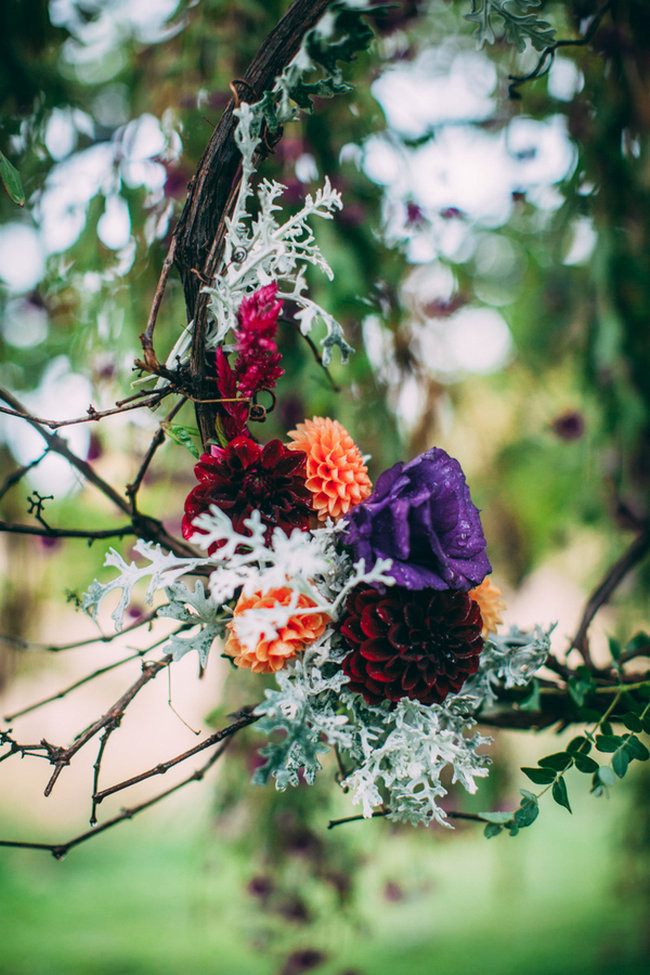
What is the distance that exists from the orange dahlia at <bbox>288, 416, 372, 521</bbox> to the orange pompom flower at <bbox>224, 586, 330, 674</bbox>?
0.21ft

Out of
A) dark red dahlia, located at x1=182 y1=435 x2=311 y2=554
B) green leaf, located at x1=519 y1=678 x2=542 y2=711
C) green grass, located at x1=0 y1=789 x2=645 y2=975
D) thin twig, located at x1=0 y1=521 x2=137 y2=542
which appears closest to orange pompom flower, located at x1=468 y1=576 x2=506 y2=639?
green leaf, located at x1=519 y1=678 x2=542 y2=711

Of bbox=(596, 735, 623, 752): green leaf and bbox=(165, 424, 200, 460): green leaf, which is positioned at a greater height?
bbox=(165, 424, 200, 460): green leaf

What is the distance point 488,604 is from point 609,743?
0.13m

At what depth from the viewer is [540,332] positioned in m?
1.40

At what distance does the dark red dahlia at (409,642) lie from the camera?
1.27 ft

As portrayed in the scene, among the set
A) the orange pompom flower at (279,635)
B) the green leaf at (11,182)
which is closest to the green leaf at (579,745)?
the orange pompom flower at (279,635)

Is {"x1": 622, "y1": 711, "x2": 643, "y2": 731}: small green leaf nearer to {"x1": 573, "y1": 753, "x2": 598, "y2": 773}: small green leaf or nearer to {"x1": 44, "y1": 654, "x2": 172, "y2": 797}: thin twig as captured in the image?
{"x1": 573, "y1": 753, "x2": 598, "y2": 773}: small green leaf

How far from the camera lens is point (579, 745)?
48cm

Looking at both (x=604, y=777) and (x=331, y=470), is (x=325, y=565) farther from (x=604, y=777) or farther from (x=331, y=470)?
(x=604, y=777)

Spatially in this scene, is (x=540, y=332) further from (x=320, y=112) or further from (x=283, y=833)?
(x=283, y=833)

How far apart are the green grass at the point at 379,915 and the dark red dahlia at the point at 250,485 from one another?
4.78ft

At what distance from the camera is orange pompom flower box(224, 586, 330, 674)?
1.27 feet

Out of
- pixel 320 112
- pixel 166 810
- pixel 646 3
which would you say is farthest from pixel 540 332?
pixel 166 810

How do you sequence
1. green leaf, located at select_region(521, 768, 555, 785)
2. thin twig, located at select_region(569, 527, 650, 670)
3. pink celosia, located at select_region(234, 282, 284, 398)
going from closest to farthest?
1. pink celosia, located at select_region(234, 282, 284, 398)
2. green leaf, located at select_region(521, 768, 555, 785)
3. thin twig, located at select_region(569, 527, 650, 670)
